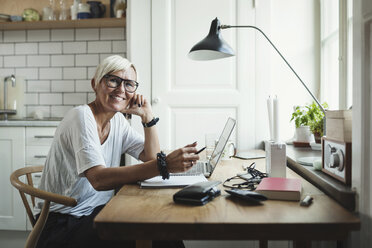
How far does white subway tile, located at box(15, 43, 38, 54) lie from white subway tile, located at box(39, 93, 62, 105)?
44cm

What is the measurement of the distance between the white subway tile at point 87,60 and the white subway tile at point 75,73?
52mm

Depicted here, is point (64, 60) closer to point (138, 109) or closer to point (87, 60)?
point (87, 60)

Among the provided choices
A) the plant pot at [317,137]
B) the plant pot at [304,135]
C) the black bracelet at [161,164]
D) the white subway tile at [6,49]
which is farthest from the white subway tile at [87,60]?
the black bracelet at [161,164]

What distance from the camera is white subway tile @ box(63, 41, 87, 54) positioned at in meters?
3.34

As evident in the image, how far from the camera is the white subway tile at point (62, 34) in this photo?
3350 millimetres

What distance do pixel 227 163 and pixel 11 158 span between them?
1930 millimetres

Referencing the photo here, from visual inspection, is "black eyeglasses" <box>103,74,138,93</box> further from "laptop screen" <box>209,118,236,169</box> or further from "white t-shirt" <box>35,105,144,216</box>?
"laptop screen" <box>209,118,236,169</box>

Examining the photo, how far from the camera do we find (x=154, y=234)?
860 mm

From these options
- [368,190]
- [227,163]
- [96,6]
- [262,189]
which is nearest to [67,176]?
[227,163]

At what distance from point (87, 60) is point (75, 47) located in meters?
0.18

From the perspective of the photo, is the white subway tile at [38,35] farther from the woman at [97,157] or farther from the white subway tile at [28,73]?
the woman at [97,157]

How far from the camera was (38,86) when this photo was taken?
3.41 meters

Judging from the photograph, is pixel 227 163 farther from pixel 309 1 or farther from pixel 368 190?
pixel 309 1

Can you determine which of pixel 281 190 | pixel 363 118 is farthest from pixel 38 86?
pixel 363 118
